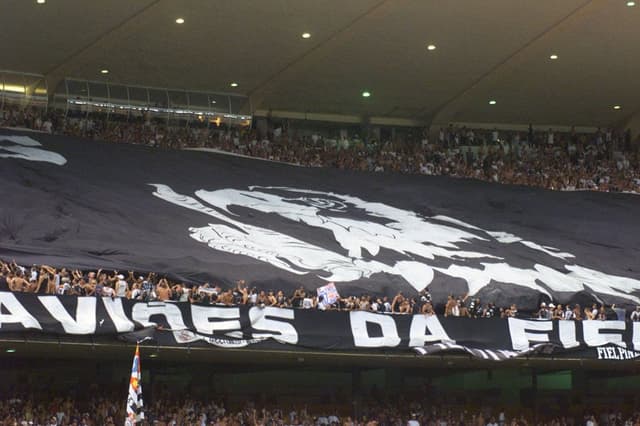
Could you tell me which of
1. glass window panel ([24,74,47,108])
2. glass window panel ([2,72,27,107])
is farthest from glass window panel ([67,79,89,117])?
glass window panel ([2,72,27,107])

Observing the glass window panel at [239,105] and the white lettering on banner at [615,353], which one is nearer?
the white lettering on banner at [615,353]

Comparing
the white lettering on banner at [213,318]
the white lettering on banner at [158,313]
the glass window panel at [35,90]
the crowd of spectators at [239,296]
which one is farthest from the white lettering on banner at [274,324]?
the glass window panel at [35,90]

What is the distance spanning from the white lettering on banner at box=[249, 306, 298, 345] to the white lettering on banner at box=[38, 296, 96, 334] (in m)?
3.38

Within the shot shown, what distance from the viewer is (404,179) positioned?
1468 inches

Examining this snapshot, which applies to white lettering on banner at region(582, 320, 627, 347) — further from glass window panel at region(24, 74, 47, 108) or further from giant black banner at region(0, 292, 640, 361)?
glass window panel at region(24, 74, 47, 108)

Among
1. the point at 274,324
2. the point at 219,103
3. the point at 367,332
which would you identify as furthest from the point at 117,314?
the point at 219,103

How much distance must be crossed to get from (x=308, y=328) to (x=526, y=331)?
5.41 m

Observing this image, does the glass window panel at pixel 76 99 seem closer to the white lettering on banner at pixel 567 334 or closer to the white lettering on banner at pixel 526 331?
the white lettering on banner at pixel 526 331

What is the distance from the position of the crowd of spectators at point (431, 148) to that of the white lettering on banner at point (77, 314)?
16.0 metres

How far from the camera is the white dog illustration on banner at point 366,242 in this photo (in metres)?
27.8

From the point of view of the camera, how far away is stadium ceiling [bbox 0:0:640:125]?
33500 mm

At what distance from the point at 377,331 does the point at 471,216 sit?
490 inches

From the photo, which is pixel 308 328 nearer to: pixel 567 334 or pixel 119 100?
pixel 567 334

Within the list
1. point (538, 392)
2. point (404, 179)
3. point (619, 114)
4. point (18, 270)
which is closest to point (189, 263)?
point (18, 270)
